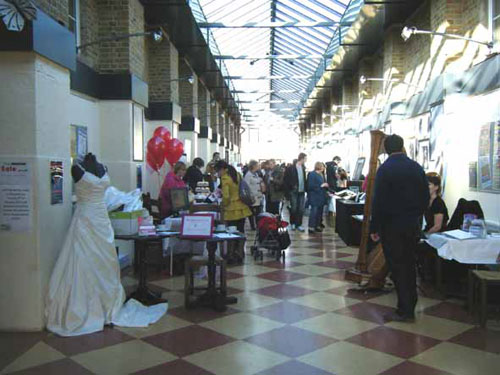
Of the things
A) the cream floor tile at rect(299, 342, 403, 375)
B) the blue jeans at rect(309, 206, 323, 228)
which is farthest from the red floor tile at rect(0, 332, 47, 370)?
the blue jeans at rect(309, 206, 323, 228)

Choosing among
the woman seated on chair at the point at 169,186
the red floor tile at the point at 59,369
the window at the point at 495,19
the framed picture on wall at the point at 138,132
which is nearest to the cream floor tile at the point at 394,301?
the red floor tile at the point at 59,369

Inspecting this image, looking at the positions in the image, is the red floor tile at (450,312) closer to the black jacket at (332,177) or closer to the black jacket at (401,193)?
the black jacket at (401,193)

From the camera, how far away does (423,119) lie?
940 cm

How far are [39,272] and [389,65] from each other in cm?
1020

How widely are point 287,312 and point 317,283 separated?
1.34m

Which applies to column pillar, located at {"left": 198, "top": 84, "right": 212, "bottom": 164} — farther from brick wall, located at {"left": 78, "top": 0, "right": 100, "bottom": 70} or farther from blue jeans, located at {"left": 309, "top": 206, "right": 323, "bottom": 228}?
brick wall, located at {"left": 78, "top": 0, "right": 100, "bottom": 70}

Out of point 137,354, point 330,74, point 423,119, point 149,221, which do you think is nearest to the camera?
point 137,354

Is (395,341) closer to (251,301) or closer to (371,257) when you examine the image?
(251,301)

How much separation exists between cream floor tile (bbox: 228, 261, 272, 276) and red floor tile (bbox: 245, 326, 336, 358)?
2.40m

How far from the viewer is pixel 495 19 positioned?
23.8 ft

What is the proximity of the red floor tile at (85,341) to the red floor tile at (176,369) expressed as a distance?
0.69 metres

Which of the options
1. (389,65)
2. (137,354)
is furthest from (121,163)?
A: (389,65)

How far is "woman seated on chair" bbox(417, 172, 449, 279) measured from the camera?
19.6 feet

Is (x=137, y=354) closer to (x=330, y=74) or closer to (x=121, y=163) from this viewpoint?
(x=121, y=163)
